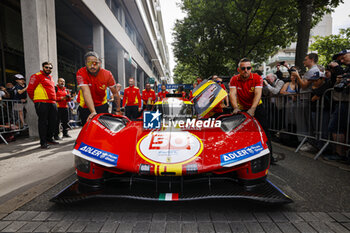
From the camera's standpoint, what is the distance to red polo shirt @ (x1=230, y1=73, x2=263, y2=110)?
3110mm

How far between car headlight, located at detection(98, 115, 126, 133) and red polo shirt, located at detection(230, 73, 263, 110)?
1906 mm

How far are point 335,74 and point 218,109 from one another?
2.71m

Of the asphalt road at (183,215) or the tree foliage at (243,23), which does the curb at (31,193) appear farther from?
the tree foliage at (243,23)

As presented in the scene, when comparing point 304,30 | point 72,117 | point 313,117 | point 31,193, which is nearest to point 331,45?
point 304,30

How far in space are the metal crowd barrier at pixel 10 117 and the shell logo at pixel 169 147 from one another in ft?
15.3

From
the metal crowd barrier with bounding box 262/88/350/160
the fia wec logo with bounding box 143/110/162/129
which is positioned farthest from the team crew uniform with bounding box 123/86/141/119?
the fia wec logo with bounding box 143/110/162/129

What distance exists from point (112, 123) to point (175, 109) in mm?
1092

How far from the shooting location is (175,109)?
3.17 meters

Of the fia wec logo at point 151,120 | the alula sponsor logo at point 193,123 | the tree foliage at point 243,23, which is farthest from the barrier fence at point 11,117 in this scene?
the tree foliage at point 243,23

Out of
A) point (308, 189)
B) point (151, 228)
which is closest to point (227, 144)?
point (151, 228)

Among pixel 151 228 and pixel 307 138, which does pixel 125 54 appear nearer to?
pixel 307 138

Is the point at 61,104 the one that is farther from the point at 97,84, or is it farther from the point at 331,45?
the point at 331,45

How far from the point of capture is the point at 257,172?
1835 mm

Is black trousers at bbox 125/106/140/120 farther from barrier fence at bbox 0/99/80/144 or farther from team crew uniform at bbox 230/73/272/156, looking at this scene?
team crew uniform at bbox 230/73/272/156
